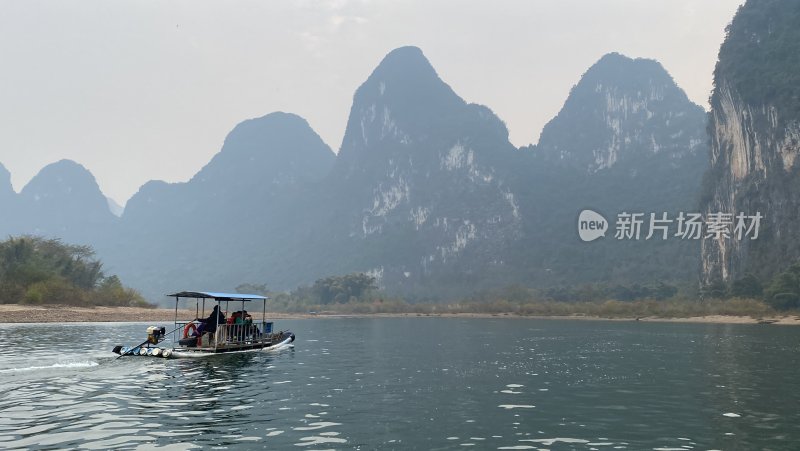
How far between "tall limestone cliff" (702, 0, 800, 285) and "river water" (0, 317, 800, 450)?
8607 cm

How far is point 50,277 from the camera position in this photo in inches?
2785

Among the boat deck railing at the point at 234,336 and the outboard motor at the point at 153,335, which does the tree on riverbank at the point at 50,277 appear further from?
the outboard motor at the point at 153,335

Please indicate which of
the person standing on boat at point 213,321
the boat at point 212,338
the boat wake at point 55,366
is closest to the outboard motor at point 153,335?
the boat at point 212,338

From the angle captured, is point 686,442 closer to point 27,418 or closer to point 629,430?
point 629,430

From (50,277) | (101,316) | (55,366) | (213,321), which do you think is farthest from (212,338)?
(50,277)

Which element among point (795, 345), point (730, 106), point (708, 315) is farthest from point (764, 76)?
point (795, 345)

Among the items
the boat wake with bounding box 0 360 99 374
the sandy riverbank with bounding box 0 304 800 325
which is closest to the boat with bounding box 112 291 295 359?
the boat wake with bounding box 0 360 99 374

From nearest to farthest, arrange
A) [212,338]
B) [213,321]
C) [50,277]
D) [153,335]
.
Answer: [153,335] → [213,321] → [212,338] → [50,277]

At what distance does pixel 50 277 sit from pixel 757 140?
12295 centimetres

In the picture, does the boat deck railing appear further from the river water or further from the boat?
the river water

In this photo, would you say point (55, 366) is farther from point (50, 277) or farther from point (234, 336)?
point (50, 277)

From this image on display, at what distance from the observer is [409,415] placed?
56.8ft

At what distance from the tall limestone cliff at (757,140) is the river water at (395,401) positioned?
86074 mm

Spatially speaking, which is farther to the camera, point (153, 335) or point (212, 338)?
point (212, 338)
